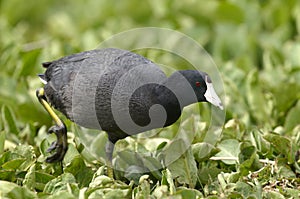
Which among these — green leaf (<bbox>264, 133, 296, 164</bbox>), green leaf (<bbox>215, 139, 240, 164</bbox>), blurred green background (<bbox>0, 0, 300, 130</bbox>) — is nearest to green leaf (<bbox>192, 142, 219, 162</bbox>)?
green leaf (<bbox>215, 139, 240, 164</bbox>)

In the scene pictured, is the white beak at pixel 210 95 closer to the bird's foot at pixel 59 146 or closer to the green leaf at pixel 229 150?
the green leaf at pixel 229 150

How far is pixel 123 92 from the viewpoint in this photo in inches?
125

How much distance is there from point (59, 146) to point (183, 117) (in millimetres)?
861

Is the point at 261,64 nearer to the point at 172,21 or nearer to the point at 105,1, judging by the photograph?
the point at 172,21

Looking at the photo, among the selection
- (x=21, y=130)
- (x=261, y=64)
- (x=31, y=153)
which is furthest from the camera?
(x=261, y=64)

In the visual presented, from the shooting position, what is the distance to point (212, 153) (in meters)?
3.55

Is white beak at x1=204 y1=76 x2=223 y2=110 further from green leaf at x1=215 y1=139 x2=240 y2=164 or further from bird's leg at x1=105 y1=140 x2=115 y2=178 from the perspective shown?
bird's leg at x1=105 y1=140 x2=115 y2=178

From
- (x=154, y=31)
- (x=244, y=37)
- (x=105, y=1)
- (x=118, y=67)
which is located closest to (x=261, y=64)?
(x=244, y=37)

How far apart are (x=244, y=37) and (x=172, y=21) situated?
805 mm

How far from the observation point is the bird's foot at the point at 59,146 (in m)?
3.57

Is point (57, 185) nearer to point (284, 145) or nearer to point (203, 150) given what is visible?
point (203, 150)

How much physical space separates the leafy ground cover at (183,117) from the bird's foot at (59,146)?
0.19 feet

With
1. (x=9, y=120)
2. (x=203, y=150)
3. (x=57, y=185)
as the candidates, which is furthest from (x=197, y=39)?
(x=57, y=185)

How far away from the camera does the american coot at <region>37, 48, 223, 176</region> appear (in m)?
3.14
